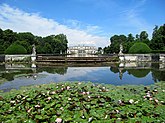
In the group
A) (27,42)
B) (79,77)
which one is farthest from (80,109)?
(27,42)

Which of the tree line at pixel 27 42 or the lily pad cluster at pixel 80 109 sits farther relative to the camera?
the tree line at pixel 27 42

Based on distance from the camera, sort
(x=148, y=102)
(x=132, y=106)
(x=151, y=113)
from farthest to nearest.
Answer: (x=148, y=102), (x=132, y=106), (x=151, y=113)

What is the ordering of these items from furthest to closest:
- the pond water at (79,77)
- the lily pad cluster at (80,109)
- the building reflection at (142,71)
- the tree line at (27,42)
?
the tree line at (27,42) < the building reflection at (142,71) < the pond water at (79,77) < the lily pad cluster at (80,109)

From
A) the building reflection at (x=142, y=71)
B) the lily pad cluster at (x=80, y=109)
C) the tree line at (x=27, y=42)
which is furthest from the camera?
the tree line at (x=27, y=42)

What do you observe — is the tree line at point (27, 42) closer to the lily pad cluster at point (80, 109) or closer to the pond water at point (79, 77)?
the pond water at point (79, 77)

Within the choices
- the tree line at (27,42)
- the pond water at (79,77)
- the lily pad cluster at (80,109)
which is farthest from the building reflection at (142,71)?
the tree line at (27,42)

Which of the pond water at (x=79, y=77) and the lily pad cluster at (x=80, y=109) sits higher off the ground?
the lily pad cluster at (x=80, y=109)

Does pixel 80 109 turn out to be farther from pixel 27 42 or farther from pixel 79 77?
pixel 27 42

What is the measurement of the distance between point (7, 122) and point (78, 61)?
2006 cm

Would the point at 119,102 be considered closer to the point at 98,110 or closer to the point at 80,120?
the point at 98,110

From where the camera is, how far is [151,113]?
343 cm

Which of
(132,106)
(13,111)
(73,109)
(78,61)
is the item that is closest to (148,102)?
(132,106)

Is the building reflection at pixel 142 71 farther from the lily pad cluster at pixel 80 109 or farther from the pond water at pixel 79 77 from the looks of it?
the lily pad cluster at pixel 80 109

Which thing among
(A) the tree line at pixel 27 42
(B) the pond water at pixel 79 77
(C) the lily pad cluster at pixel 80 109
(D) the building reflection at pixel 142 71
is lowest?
(B) the pond water at pixel 79 77
